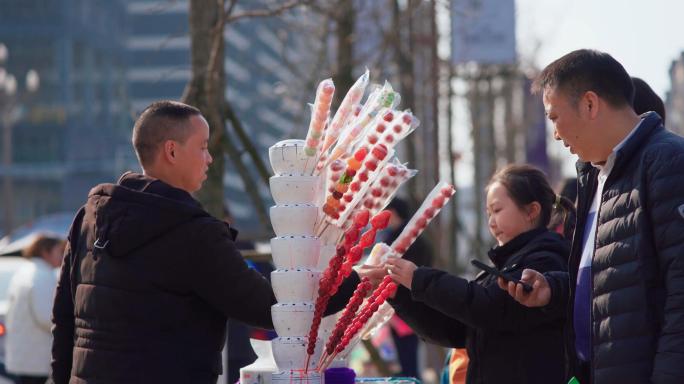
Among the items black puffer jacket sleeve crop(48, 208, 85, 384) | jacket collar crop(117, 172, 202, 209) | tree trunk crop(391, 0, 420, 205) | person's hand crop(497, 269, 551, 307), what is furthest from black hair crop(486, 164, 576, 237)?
tree trunk crop(391, 0, 420, 205)

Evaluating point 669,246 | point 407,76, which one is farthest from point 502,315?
point 407,76

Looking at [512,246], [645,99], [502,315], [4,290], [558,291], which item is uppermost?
[645,99]

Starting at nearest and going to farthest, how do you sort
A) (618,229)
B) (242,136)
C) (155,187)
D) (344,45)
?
(618,229), (155,187), (242,136), (344,45)

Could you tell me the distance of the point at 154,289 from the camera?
4.70 metres

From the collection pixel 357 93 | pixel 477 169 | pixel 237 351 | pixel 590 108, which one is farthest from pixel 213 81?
pixel 477 169

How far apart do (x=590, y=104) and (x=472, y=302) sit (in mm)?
1086

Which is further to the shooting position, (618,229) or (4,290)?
(4,290)

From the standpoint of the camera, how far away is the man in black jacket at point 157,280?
4.65 m

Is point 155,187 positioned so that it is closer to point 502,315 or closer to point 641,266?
Answer: point 502,315

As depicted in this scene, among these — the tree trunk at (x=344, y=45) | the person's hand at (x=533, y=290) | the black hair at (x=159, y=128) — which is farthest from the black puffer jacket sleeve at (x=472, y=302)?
the tree trunk at (x=344, y=45)

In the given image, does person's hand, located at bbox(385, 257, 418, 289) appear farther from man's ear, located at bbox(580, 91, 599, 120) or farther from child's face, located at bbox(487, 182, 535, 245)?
man's ear, located at bbox(580, 91, 599, 120)

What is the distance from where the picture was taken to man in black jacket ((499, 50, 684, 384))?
4.00 meters

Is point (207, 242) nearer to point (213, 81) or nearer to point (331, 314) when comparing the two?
point (331, 314)

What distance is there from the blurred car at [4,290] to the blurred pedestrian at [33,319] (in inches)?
38.5
